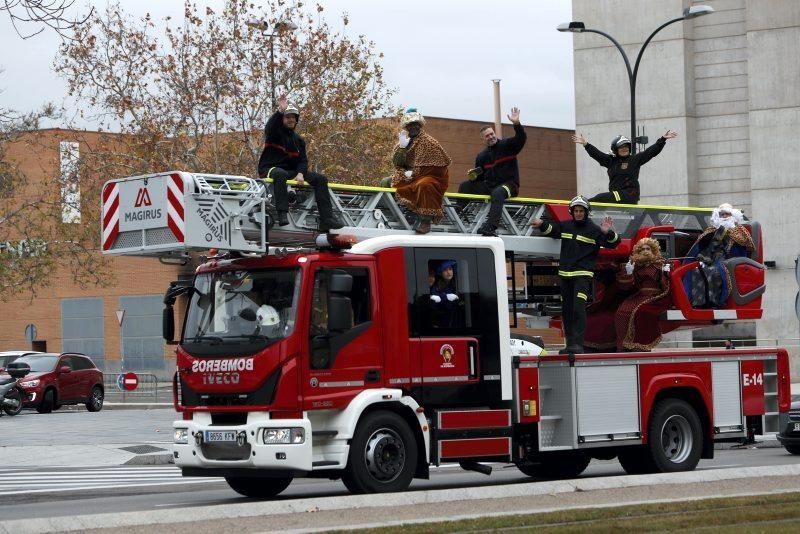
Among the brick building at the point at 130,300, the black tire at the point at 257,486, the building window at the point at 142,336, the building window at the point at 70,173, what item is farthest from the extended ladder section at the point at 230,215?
the building window at the point at 142,336

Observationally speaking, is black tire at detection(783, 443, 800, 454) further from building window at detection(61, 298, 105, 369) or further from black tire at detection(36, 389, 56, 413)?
building window at detection(61, 298, 105, 369)

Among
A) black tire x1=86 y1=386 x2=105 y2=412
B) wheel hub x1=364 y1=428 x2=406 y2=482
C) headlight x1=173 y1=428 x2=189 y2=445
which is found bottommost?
black tire x1=86 y1=386 x2=105 y2=412

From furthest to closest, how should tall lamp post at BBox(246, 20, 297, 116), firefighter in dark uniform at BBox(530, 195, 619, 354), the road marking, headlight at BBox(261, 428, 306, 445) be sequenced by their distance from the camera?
tall lamp post at BBox(246, 20, 297, 116), the road marking, firefighter in dark uniform at BBox(530, 195, 619, 354), headlight at BBox(261, 428, 306, 445)

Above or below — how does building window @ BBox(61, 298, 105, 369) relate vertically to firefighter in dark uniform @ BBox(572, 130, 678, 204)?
below

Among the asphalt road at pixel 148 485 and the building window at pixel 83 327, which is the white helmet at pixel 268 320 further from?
the building window at pixel 83 327

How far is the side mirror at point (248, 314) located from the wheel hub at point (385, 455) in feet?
5.43

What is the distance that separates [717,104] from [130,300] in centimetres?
2936

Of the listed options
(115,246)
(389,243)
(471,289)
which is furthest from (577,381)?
(115,246)

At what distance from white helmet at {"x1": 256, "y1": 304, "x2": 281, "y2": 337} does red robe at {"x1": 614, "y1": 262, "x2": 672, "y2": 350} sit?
5249 millimetres

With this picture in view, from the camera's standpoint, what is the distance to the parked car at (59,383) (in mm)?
41062

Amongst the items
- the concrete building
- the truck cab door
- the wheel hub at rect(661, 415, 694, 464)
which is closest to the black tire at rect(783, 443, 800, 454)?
the wheel hub at rect(661, 415, 694, 464)

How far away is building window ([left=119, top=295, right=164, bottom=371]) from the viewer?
2773 inches

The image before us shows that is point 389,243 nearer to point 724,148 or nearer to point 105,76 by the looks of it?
point 105,76

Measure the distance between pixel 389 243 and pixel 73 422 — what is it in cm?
2075
